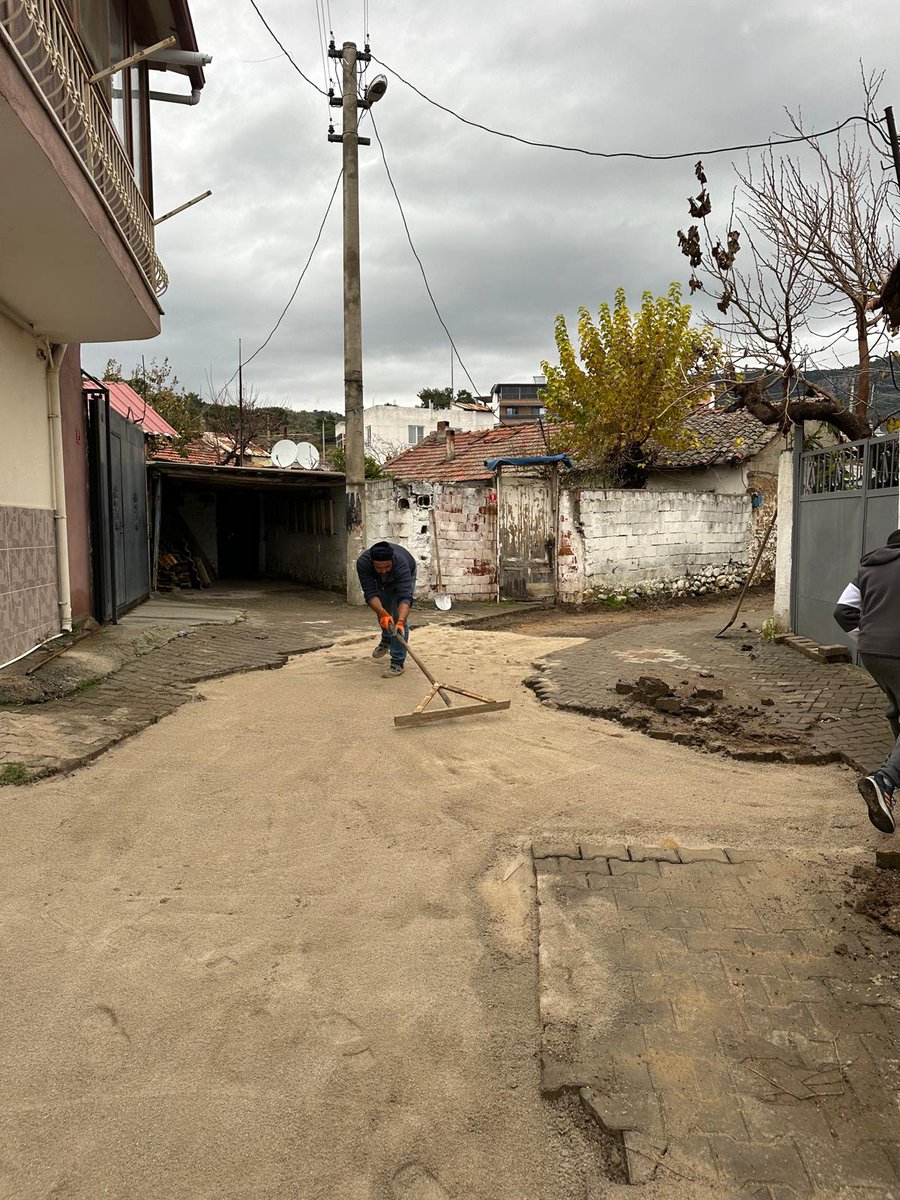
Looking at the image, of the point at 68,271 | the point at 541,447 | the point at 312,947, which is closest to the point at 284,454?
the point at 541,447

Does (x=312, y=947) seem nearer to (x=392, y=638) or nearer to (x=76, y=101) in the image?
(x=392, y=638)

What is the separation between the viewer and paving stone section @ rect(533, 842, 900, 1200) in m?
2.03

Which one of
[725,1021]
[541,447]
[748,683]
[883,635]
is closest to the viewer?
[725,1021]

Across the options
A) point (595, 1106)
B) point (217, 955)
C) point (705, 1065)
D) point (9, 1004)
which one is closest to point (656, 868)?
point (705, 1065)

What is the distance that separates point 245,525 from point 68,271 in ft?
55.3

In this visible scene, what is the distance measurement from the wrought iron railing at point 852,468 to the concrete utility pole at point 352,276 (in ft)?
23.2

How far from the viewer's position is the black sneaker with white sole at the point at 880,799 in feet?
12.5

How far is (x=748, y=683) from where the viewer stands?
7.36 metres

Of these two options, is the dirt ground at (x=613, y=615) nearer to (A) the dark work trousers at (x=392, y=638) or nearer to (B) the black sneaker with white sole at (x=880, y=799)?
(A) the dark work trousers at (x=392, y=638)

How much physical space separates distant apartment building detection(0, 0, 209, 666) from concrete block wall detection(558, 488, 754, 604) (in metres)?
7.47

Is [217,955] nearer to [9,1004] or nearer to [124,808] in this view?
[9,1004]

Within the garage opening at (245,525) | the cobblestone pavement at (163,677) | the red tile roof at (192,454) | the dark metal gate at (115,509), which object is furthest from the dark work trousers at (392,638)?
the red tile roof at (192,454)

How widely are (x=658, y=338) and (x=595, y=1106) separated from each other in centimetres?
1722

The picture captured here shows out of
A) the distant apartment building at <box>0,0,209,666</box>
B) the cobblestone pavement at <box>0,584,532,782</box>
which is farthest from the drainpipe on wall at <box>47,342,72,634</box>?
the cobblestone pavement at <box>0,584,532,782</box>
